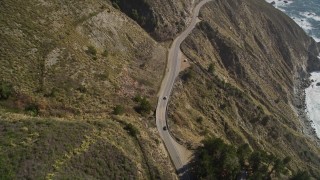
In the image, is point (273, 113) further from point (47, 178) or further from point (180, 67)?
point (47, 178)

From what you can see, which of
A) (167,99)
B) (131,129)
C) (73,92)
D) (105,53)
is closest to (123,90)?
(105,53)

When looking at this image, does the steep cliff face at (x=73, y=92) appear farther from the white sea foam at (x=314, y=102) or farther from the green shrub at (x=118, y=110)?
the white sea foam at (x=314, y=102)

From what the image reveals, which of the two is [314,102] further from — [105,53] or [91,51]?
[91,51]

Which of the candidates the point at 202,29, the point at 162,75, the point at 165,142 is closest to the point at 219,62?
the point at 202,29

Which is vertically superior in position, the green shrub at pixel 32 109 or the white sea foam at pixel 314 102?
the green shrub at pixel 32 109

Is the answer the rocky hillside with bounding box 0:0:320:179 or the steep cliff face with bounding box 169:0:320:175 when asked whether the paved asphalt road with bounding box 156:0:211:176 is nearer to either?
the rocky hillside with bounding box 0:0:320:179

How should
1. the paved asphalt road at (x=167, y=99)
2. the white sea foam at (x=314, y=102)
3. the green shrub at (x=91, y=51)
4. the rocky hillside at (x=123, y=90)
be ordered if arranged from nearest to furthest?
the rocky hillside at (x=123, y=90), the paved asphalt road at (x=167, y=99), the green shrub at (x=91, y=51), the white sea foam at (x=314, y=102)

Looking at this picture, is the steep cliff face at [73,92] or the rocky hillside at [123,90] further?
the rocky hillside at [123,90]

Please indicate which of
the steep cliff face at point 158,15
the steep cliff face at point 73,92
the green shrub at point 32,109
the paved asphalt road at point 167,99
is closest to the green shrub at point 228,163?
the paved asphalt road at point 167,99
